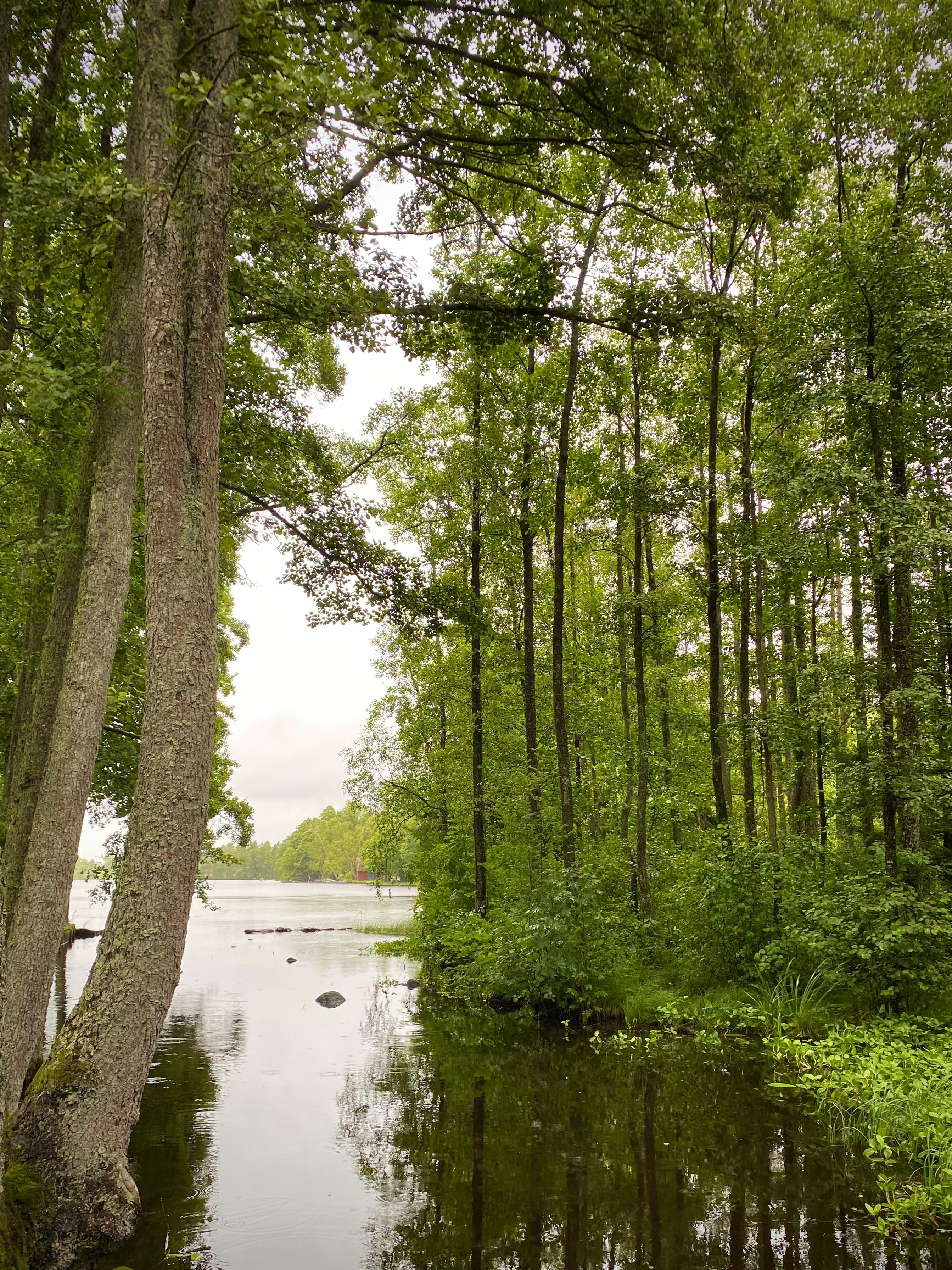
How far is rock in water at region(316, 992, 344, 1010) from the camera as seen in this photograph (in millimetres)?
14477

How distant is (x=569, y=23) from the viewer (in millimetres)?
6238

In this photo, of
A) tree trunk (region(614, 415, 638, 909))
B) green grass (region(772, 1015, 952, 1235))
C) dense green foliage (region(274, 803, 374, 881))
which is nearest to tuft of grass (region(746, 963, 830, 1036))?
green grass (region(772, 1015, 952, 1235))

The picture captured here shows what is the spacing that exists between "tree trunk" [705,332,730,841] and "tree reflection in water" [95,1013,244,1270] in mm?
8821

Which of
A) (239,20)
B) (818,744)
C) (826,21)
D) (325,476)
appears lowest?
(818,744)

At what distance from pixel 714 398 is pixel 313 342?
7453 mm

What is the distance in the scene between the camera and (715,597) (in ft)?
44.0

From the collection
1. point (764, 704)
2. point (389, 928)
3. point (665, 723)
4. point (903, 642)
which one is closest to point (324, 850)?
point (389, 928)

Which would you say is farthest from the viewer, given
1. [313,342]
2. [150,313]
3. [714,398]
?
[714,398]

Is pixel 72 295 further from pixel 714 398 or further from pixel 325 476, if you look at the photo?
pixel 714 398

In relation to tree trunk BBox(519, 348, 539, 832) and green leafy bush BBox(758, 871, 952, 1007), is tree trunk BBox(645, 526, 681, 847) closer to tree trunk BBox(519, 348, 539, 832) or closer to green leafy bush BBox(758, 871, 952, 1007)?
tree trunk BBox(519, 348, 539, 832)

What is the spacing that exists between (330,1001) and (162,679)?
12.2 meters

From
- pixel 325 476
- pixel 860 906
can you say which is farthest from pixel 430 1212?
pixel 325 476

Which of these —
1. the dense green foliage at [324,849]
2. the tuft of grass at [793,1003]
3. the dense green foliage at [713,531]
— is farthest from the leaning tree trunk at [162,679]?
the dense green foliage at [324,849]

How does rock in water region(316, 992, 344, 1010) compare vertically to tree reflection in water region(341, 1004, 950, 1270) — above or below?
below
